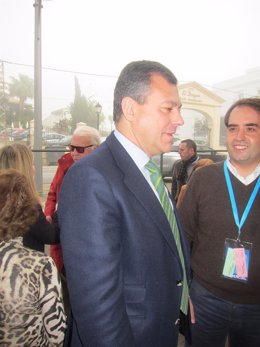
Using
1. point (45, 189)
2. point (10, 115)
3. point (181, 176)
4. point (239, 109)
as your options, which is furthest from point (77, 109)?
point (239, 109)

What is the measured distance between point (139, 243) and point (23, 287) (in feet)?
2.51

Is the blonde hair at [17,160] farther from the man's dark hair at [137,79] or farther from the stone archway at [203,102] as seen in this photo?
the stone archway at [203,102]

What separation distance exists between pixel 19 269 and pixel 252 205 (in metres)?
1.40

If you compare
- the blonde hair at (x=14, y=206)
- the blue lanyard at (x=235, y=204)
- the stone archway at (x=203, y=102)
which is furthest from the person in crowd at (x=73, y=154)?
the stone archway at (x=203, y=102)

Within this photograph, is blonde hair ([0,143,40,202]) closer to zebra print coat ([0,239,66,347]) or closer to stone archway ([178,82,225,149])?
zebra print coat ([0,239,66,347])

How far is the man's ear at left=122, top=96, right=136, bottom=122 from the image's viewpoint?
127 cm

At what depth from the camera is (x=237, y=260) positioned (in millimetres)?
1776

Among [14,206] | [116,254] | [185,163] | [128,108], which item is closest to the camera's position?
[116,254]

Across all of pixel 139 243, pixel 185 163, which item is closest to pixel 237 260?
pixel 139 243

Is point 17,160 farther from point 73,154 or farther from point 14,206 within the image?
point 14,206

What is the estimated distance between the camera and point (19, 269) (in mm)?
1495

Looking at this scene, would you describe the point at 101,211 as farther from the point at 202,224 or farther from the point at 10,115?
the point at 10,115

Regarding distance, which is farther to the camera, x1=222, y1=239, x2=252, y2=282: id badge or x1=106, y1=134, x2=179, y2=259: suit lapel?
x1=222, y1=239, x2=252, y2=282: id badge

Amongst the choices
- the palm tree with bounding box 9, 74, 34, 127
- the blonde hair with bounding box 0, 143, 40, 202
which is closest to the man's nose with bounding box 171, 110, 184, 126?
the blonde hair with bounding box 0, 143, 40, 202
